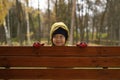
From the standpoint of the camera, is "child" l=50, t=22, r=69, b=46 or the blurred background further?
the blurred background

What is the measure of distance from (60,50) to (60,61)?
13cm

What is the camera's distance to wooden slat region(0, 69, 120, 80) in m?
3.52

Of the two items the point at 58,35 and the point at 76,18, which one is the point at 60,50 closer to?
the point at 58,35

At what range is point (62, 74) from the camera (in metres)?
3.52

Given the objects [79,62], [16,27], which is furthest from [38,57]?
[16,27]

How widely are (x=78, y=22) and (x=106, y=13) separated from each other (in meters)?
3.69

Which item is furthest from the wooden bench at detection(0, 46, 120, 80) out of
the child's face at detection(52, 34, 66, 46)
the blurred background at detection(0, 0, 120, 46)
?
the blurred background at detection(0, 0, 120, 46)

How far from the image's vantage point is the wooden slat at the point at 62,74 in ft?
11.6

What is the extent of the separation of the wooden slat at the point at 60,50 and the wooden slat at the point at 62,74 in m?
0.20

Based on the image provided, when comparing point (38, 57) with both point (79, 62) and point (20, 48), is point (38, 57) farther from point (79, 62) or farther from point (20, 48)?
point (79, 62)

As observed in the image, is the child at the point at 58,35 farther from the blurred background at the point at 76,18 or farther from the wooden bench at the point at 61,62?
the blurred background at the point at 76,18

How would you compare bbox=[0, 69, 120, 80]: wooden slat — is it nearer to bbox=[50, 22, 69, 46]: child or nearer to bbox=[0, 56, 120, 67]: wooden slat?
bbox=[0, 56, 120, 67]: wooden slat

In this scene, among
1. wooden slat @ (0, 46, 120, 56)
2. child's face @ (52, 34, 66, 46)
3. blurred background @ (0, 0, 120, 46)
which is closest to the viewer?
wooden slat @ (0, 46, 120, 56)

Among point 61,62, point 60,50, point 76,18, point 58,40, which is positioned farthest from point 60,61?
point 76,18
